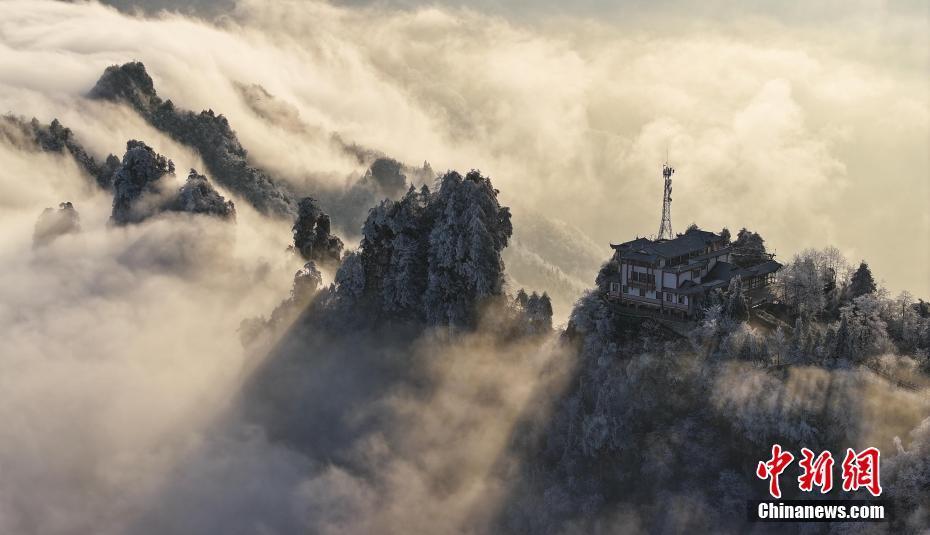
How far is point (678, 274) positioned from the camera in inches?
4227

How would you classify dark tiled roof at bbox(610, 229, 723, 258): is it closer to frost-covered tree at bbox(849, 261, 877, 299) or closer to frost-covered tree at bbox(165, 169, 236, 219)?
frost-covered tree at bbox(849, 261, 877, 299)

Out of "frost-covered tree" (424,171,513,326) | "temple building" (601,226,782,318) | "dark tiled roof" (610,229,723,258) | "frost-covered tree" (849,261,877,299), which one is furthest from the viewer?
"frost-covered tree" (424,171,513,326)

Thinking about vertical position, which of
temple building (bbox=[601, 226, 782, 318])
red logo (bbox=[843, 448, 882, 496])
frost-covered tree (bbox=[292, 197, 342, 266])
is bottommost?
red logo (bbox=[843, 448, 882, 496])

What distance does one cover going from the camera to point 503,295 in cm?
12662

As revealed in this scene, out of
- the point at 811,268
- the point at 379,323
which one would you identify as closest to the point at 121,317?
the point at 379,323

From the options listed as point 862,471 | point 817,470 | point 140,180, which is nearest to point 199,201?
point 140,180

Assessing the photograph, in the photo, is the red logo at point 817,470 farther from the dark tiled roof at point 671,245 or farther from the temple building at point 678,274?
the dark tiled roof at point 671,245

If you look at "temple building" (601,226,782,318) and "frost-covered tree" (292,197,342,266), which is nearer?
"temple building" (601,226,782,318)

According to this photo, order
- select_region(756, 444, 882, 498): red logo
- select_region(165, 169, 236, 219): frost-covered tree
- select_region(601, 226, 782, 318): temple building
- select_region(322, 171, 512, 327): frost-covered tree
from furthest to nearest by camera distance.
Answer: select_region(165, 169, 236, 219): frost-covered tree → select_region(322, 171, 512, 327): frost-covered tree → select_region(601, 226, 782, 318): temple building → select_region(756, 444, 882, 498): red logo

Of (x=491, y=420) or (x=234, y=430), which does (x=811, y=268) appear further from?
(x=234, y=430)

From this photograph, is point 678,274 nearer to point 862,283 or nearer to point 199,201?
point 862,283

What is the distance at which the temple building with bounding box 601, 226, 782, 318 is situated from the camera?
4242 inches

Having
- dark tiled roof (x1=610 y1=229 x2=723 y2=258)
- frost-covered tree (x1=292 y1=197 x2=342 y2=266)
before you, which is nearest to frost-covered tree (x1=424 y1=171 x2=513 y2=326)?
dark tiled roof (x1=610 y1=229 x2=723 y2=258)

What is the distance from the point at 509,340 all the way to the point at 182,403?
6039cm
